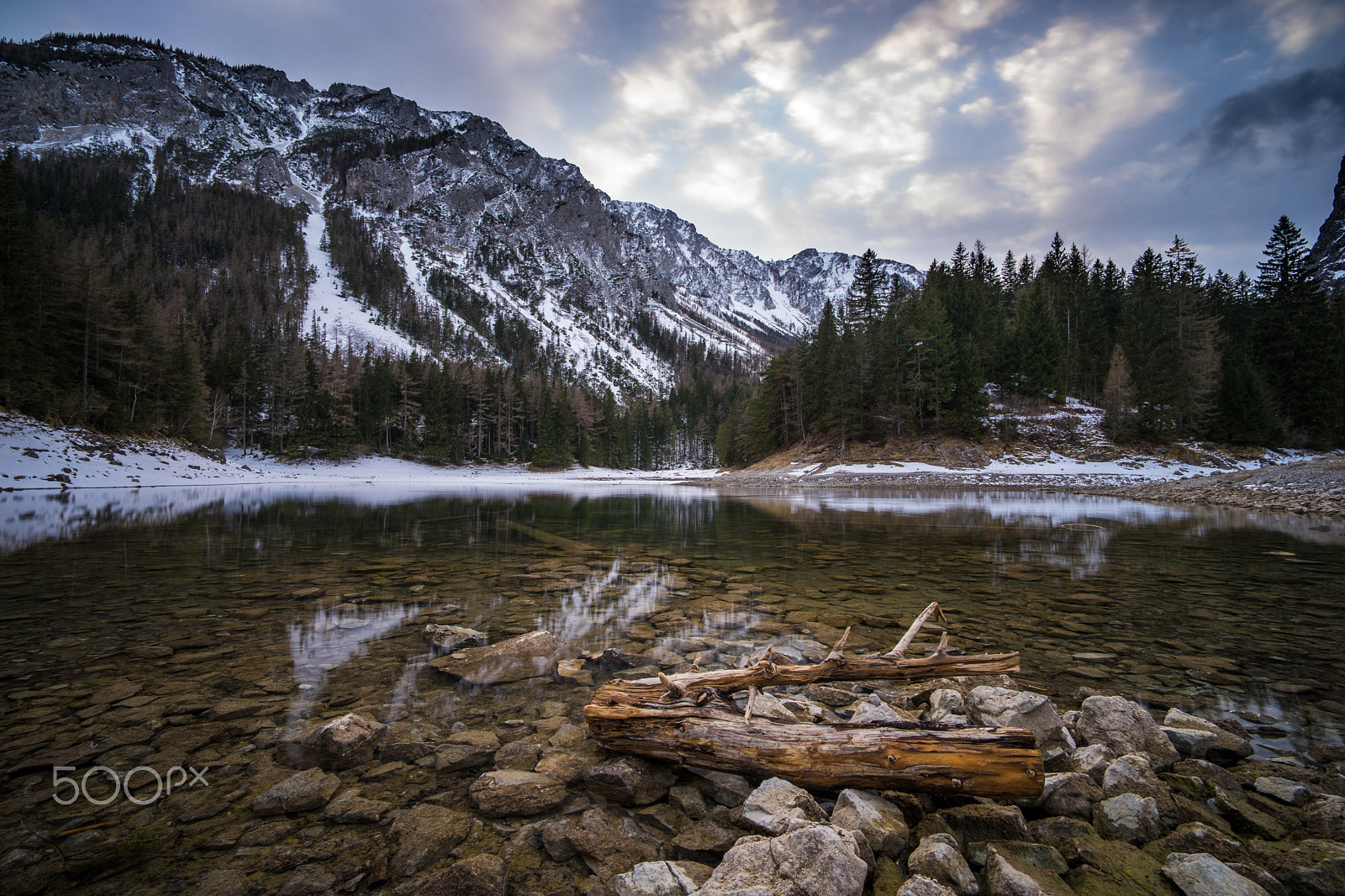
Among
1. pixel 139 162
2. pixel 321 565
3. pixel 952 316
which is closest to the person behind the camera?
pixel 321 565

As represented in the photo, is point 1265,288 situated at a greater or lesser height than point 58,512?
greater

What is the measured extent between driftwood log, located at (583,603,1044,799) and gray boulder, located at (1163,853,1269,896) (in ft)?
1.80

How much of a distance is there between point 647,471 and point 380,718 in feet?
288

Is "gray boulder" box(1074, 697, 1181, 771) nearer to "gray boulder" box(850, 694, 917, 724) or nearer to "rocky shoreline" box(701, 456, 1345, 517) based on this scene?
"gray boulder" box(850, 694, 917, 724)

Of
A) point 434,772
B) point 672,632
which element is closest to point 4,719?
point 434,772

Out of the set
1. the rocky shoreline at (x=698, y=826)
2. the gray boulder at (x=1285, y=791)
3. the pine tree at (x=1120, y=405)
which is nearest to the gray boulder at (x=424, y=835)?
the rocky shoreline at (x=698, y=826)

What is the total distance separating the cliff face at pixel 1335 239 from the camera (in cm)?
13475

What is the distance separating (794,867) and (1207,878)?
5.94 ft

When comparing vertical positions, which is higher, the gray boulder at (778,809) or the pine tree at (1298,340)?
the pine tree at (1298,340)

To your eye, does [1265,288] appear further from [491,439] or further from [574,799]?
[491,439]

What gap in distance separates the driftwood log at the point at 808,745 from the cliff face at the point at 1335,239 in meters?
212

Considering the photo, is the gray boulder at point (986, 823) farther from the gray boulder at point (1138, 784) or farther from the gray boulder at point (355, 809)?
the gray boulder at point (355, 809)

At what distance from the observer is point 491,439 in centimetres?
7788

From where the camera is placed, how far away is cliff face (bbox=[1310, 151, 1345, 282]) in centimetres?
13475
